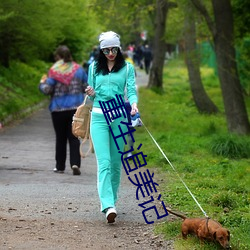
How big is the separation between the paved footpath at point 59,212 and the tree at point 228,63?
4688mm

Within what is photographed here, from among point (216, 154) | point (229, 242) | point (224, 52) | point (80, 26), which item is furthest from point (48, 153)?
point (80, 26)

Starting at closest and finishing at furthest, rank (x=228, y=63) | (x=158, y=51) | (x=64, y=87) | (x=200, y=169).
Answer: (x=64, y=87) → (x=200, y=169) → (x=228, y=63) → (x=158, y=51)

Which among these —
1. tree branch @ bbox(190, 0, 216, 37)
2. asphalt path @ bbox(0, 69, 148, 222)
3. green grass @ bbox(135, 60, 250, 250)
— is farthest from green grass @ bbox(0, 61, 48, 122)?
tree branch @ bbox(190, 0, 216, 37)

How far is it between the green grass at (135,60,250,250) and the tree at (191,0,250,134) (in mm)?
836

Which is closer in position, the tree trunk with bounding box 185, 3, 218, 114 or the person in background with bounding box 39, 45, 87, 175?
the person in background with bounding box 39, 45, 87, 175

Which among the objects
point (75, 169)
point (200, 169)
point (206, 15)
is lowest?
point (200, 169)

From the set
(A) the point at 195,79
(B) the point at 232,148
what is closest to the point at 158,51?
(A) the point at 195,79

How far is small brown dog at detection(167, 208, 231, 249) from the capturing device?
5.98 meters

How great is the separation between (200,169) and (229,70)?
17.3 feet

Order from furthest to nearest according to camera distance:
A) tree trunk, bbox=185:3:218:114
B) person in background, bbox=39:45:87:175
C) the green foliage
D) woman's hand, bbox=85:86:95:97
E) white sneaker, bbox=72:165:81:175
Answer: tree trunk, bbox=185:3:218:114, the green foliage, white sneaker, bbox=72:165:81:175, person in background, bbox=39:45:87:175, woman's hand, bbox=85:86:95:97

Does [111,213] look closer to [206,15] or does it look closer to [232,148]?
[232,148]

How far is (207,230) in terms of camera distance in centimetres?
617

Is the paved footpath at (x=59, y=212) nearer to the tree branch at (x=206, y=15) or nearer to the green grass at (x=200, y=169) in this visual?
the green grass at (x=200, y=169)

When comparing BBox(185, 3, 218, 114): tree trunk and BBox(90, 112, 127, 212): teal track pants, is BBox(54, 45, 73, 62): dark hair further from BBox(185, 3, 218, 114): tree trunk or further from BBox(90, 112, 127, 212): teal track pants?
BBox(185, 3, 218, 114): tree trunk
